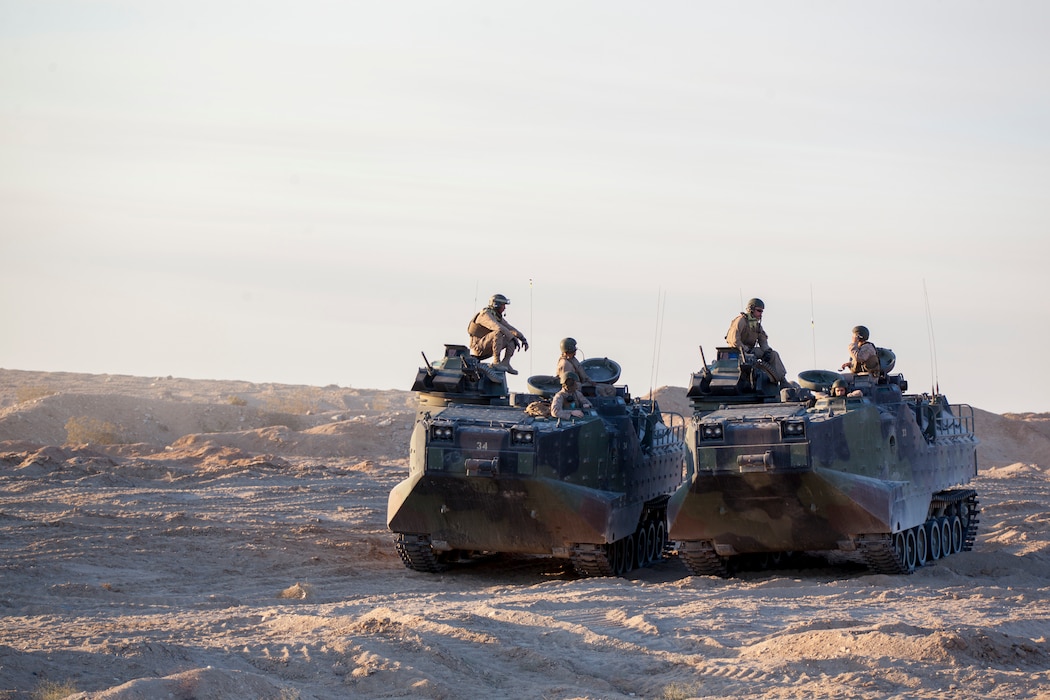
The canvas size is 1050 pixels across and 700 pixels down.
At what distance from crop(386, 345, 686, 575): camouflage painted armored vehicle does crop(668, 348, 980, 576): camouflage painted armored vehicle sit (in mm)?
675

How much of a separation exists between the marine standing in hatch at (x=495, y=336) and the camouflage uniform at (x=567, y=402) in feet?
5.36

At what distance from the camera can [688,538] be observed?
16.0 meters

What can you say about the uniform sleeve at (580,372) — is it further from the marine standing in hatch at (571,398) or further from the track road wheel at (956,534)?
the track road wheel at (956,534)

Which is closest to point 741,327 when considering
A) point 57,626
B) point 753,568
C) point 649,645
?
point 753,568

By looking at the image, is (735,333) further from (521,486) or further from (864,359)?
(521,486)

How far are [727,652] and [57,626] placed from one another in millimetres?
5529

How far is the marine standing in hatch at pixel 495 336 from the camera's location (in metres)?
18.3

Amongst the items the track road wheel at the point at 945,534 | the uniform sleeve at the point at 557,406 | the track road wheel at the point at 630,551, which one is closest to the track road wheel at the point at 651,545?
the track road wheel at the point at 630,551

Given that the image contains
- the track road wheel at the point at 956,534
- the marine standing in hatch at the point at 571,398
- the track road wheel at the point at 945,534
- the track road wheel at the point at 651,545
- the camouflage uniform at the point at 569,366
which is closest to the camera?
the marine standing in hatch at the point at 571,398

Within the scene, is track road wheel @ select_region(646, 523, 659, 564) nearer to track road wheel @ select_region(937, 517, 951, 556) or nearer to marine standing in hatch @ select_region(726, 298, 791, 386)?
marine standing in hatch @ select_region(726, 298, 791, 386)

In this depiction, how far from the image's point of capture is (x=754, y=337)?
18375 millimetres

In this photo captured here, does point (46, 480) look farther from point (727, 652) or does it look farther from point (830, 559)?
point (727, 652)

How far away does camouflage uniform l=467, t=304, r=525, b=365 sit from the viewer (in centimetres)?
1834

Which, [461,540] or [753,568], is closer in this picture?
[461,540]
